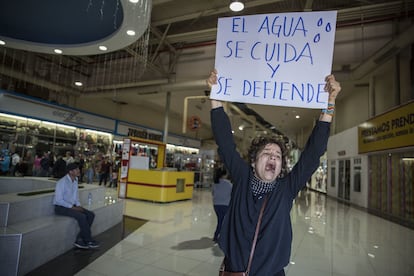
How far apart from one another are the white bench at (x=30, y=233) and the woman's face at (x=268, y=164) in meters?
2.92

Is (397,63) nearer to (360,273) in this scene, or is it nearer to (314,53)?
(360,273)

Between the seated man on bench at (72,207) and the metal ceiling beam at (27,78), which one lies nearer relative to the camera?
the seated man on bench at (72,207)

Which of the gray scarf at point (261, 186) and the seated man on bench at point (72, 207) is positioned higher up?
the gray scarf at point (261, 186)

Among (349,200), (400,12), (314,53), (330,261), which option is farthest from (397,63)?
(314,53)

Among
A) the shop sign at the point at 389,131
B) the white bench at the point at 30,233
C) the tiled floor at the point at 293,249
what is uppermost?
the shop sign at the point at 389,131

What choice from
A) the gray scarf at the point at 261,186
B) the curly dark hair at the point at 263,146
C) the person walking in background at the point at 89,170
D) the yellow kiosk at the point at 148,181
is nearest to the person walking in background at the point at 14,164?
the person walking in background at the point at 89,170

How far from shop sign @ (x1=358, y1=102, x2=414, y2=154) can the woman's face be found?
741 cm

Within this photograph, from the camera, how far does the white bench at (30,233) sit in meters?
2.87

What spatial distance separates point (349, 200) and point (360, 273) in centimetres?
923

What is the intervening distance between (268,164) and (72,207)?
12.3 ft

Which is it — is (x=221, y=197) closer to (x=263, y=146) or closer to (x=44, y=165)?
A: (x=263, y=146)

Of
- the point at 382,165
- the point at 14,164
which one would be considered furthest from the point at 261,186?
the point at 14,164

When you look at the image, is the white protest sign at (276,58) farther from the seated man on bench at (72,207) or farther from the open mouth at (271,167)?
the seated man on bench at (72,207)

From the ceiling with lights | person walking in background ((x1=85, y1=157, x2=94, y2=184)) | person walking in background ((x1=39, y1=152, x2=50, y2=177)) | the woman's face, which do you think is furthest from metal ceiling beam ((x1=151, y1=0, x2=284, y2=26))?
person walking in background ((x1=85, y1=157, x2=94, y2=184))
